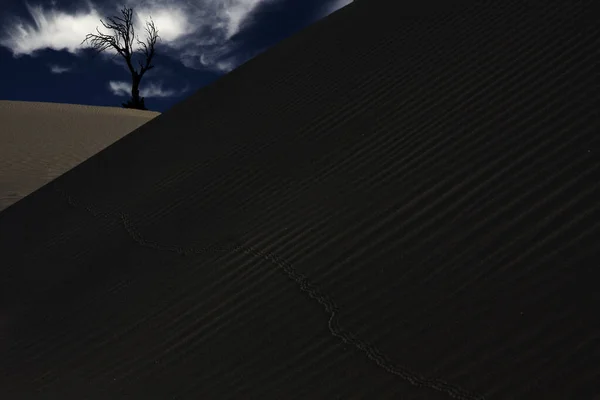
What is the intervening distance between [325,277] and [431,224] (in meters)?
0.69

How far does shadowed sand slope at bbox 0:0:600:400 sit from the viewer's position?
8.47 ft

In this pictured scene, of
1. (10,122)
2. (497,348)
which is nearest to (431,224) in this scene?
(497,348)

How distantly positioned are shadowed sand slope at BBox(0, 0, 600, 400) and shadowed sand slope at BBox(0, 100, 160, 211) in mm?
4289

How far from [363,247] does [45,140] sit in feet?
45.6

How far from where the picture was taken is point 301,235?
3770 millimetres

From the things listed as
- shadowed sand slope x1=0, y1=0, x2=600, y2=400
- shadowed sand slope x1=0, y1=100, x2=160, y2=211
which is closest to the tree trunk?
shadowed sand slope x1=0, y1=100, x2=160, y2=211

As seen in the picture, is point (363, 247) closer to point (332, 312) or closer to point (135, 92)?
point (332, 312)

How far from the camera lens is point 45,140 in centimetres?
1516

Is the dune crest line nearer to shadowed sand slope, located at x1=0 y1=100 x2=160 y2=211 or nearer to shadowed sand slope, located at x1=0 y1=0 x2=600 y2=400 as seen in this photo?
shadowed sand slope, located at x1=0 y1=0 x2=600 y2=400

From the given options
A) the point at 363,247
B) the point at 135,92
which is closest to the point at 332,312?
the point at 363,247

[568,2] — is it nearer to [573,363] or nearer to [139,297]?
[573,363]

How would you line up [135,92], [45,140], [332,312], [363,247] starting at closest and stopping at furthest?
1. [332,312]
2. [363,247]
3. [45,140]
4. [135,92]

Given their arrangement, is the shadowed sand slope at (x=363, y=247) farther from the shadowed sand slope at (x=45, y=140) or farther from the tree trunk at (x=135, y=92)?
the tree trunk at (x=135, y=92)

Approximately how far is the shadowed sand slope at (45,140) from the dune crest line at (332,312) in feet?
15.3
